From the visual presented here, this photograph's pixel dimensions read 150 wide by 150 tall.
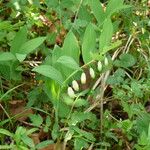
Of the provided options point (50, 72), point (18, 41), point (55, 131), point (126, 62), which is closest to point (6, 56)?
point (18, 41)

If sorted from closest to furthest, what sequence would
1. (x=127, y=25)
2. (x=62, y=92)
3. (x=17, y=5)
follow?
(x=62, y=92), (x=17, y=5), (x=127, y=25)

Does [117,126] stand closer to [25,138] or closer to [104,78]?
[104,78]

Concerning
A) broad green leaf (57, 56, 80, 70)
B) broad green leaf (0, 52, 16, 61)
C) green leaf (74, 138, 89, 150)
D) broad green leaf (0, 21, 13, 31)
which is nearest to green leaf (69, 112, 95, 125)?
green leaf (74, 138, 89, 150)

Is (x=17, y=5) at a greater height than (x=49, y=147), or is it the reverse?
(x=17, y=5)

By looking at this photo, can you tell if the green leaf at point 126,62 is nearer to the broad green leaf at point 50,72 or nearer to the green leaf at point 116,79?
the green leaf at point 116,79

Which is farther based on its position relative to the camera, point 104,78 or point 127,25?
point 127,25

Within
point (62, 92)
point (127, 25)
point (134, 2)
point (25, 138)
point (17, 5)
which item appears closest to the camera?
point (25, 138)

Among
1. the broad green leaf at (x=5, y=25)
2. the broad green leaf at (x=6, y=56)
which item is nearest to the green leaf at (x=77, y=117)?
the broad green leaf at (x=6, y=56)

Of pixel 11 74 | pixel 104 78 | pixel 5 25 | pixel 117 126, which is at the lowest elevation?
pixel 117 126

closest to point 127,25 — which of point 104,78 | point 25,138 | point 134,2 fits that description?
point 134,2
